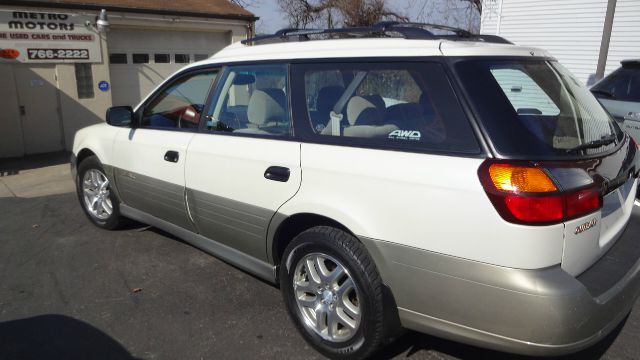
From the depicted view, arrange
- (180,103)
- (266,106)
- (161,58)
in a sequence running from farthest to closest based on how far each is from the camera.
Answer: (161,58) → (180,103) → (266,106)

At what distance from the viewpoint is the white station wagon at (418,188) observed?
217cm

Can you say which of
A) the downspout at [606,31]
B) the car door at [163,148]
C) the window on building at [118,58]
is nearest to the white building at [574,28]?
the downspout at [606,31]

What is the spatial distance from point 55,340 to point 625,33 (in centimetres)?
1416

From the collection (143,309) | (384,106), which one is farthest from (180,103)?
(384,106)

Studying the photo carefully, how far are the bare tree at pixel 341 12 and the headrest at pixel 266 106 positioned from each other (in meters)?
18.8

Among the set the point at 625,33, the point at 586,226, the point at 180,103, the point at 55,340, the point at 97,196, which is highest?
the point at 625,33

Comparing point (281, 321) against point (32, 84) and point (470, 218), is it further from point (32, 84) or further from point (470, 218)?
point (32, 84)

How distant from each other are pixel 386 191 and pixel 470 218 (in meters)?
0.43

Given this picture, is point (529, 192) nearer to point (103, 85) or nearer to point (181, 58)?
point (103, 85)

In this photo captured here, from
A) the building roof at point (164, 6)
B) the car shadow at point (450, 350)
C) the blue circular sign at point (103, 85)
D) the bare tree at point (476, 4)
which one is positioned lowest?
the car shadow at point (450, 350)

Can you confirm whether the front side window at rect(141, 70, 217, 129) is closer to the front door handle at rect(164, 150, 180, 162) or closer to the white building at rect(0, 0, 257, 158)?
the front door handle at rect(164, 150, 180, 162)

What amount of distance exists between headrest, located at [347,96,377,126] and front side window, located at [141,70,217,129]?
1390 millimetres

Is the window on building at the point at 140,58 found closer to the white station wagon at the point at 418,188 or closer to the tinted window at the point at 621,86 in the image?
the white station wagon at the point at 418,188

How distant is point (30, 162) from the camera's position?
32.7 feet
